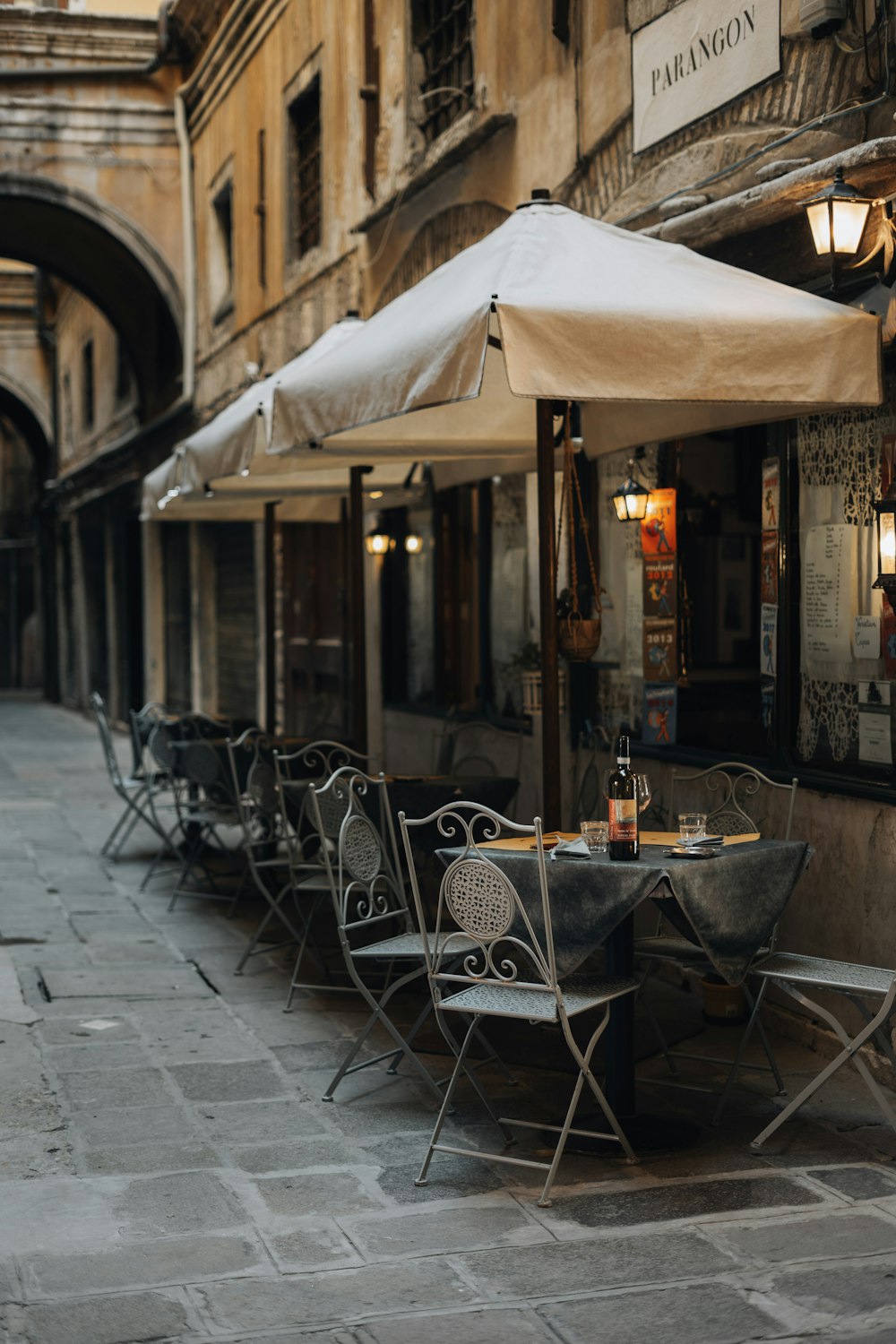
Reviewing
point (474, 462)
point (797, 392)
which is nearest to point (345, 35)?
point (474, 462)

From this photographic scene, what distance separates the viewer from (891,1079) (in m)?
5.06

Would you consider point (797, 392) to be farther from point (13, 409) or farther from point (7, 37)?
A: point (13, 409)

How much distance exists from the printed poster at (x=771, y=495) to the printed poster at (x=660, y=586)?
0.94 metres

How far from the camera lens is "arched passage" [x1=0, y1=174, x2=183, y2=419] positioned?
16812 mm

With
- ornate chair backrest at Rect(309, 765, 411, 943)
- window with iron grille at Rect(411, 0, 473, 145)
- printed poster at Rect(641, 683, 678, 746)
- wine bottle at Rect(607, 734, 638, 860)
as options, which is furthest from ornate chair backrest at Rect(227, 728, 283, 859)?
window with iron grille at Rect(411, 0, 473, 145)

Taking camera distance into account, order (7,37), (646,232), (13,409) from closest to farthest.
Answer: (646,232) < (7,37) < (13,409)

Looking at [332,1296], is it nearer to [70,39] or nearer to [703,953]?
[703,953]

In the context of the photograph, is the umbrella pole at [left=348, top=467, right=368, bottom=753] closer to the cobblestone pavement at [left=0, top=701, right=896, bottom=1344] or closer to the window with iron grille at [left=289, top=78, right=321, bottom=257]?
the cobblestone pavement at [left=0, top=701, right=896, bottom=1344]

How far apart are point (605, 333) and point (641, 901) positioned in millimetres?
1590

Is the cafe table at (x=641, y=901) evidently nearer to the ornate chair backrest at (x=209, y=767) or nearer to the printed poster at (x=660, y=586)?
the printed poster at (x=660, y=586)

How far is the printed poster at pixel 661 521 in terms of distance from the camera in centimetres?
699

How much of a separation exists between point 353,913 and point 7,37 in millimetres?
12249

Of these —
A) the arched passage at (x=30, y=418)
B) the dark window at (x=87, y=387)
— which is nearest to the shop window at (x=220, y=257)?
the dark window at (x=87, y=387)

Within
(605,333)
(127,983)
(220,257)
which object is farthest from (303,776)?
(220,257)
